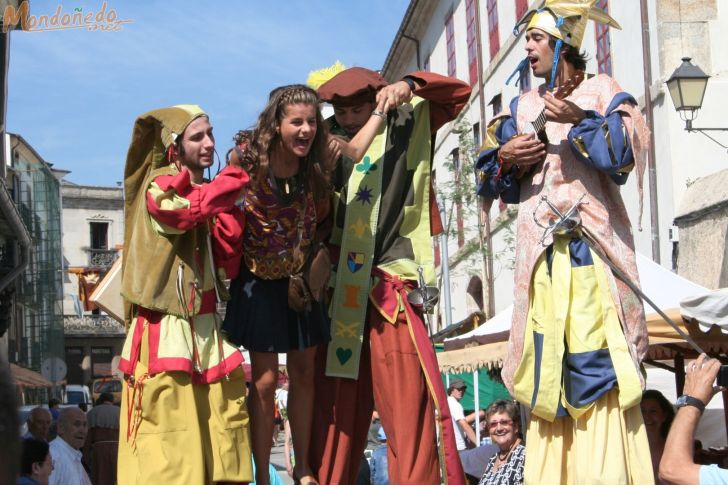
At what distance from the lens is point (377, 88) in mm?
4754

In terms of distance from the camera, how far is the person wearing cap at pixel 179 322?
13.3 ft

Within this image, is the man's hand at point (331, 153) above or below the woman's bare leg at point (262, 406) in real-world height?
above

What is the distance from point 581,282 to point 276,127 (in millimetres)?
1338

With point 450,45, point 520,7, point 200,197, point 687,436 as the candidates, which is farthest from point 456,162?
point 687,436

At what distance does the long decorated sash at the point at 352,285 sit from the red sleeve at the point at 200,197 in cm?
75

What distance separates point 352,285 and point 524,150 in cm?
92

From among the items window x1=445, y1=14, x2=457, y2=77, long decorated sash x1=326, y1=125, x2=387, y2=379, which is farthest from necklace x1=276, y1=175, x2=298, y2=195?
window x1=445, y1=14, x2=457, y2=77

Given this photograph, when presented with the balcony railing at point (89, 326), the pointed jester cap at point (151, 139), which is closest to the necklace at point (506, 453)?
the pointed jester cap at point (151, 139)

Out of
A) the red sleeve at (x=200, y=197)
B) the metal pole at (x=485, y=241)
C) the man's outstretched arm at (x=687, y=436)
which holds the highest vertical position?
the metal pole at (x=485, y=241)

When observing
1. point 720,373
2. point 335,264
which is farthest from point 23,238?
point 720,373

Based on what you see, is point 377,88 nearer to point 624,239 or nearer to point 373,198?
point 373,198

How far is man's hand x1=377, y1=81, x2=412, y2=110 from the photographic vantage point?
461 cm

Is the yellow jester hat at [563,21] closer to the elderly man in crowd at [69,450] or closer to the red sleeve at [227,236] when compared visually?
the red sleeve at [227,236]

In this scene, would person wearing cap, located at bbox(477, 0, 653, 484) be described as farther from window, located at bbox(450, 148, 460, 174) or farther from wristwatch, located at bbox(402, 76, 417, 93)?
window, located at bbox(450, 148, 460, 174)
